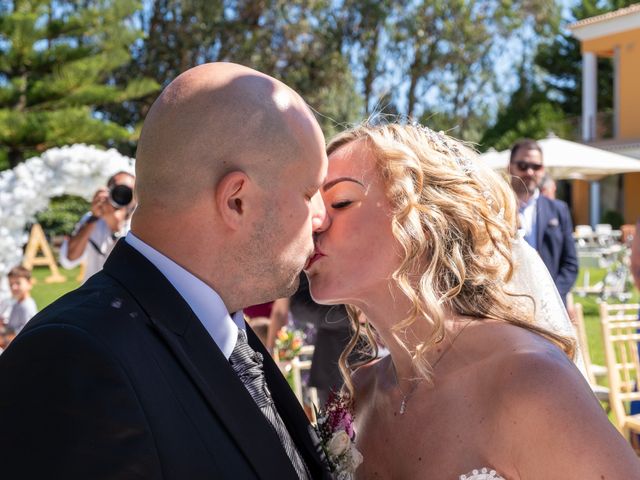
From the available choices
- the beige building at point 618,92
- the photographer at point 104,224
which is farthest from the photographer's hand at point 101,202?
the beige building at point 618,92

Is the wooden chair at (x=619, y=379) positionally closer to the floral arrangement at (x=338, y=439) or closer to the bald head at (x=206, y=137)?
the floral arrangement at (x=338, y=439)

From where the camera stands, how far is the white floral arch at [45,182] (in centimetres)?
745

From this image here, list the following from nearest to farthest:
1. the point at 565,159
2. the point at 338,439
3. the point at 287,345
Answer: the point at 338,439 → the point at 287,345 → the point at 565,159

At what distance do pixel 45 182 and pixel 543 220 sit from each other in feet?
15.5

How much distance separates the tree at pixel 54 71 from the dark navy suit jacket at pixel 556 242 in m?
17.3

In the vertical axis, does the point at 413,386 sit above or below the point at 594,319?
above

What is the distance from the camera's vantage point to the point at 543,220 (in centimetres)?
627

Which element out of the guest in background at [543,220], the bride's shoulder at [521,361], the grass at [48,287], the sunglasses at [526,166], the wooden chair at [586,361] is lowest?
the grass at [48,287]

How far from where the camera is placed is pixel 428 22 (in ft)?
102

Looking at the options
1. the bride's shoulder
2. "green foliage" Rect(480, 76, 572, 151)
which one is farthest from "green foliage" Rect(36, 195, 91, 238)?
the bride's shoulder

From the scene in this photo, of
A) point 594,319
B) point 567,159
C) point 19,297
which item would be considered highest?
point 19,297

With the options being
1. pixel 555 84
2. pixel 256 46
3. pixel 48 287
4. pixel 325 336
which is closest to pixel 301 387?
pixel 325 336

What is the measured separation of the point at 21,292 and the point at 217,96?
608 cm

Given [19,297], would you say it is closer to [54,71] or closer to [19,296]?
[19,296]
